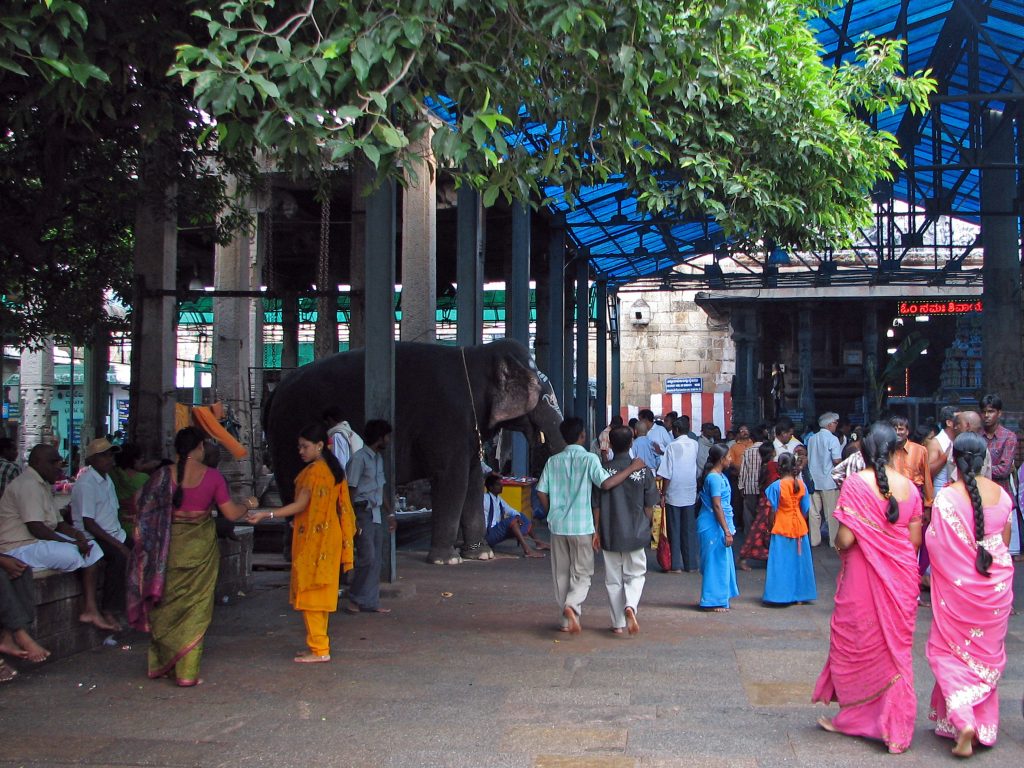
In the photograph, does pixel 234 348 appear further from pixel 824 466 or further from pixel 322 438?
pixel 322 438

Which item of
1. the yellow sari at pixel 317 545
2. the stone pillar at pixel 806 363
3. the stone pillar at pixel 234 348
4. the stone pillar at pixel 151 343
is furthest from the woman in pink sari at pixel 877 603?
the stone pillar at pixel 806 363

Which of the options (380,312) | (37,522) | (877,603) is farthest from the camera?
(380,312)

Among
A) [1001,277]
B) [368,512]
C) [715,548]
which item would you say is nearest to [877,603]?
[715,548]

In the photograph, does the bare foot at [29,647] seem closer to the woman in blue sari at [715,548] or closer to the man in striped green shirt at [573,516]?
the man in striped green shirt at [573,516]

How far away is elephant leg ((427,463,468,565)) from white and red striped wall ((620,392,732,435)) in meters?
23.8

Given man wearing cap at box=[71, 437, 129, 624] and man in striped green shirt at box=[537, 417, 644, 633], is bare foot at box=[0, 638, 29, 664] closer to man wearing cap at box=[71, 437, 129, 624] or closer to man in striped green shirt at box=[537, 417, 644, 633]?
man wearing cap at box=[71, 437, 129, 624]

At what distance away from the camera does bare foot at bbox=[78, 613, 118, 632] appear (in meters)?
6.73

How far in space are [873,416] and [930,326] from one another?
4.92 m

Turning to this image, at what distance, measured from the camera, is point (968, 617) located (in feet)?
15.2

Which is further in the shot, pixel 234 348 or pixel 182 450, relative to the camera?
pixel 234 348

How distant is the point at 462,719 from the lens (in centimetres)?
529

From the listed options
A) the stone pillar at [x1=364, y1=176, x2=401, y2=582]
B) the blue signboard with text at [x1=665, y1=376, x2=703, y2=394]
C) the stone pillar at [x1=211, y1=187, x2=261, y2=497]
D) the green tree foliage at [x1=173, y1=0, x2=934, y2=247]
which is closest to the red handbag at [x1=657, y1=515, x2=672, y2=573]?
the stone pillar at [x1=364, y1=176, x2=401, y2=582]

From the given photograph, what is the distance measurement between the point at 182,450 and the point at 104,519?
137 centimetres

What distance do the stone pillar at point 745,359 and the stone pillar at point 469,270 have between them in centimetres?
1954
